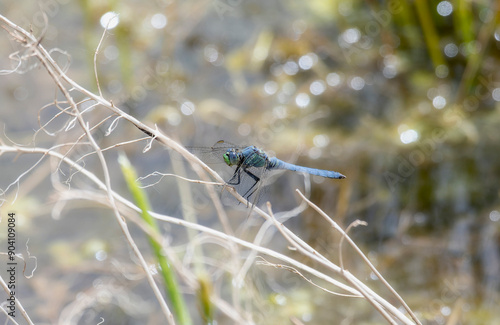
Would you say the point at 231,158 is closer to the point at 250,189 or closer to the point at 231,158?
the point at 231,158

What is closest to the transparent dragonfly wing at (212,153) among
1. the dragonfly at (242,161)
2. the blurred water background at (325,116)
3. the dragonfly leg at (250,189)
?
the dragonfly at (242,161)

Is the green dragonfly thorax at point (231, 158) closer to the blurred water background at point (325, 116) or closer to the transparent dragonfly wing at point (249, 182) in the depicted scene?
the transparent dragonfly wing at point (249, 182)

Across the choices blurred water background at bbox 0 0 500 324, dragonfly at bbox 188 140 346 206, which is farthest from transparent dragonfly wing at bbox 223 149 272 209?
blurred water background at bbox 0 0 500 324

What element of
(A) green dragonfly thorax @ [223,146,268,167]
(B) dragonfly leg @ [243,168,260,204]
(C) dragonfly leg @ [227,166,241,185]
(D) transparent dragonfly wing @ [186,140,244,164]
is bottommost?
(B) dragonfly leg @ [243,168,260,204]

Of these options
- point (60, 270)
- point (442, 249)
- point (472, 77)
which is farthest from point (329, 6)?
point (60, 270)

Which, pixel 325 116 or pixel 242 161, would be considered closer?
pixel 242 161

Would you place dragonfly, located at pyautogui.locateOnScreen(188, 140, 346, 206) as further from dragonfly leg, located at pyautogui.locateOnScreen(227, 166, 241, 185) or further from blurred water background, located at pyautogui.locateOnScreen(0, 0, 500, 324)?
blurred water background, located at pyautogui.locateOnScreen(0, 0, 500, 324)

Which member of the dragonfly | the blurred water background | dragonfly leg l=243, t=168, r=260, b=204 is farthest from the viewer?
the blurred water background

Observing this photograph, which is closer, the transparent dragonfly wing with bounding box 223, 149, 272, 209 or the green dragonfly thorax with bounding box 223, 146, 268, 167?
the transparent dragonfly wing with bounding box 223, 149, 272, 209

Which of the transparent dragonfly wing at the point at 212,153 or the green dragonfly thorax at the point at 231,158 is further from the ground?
the transparent dragonfly wing at the point at 212,153

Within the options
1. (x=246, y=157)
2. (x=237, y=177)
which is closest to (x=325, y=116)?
(x=246, y=157)

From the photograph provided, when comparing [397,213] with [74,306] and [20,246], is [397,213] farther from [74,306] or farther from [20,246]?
[20,246]
